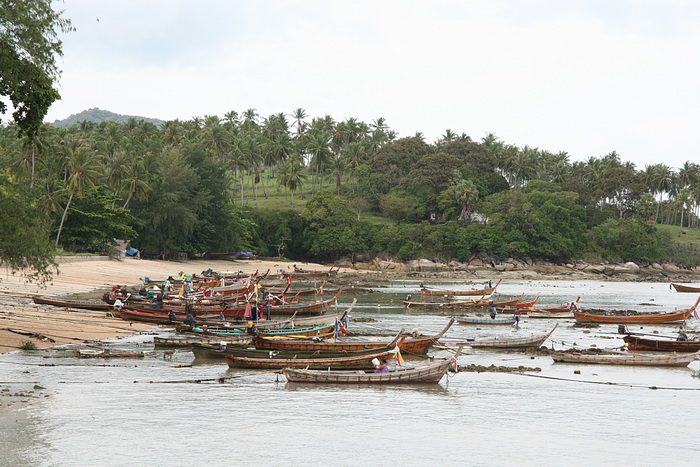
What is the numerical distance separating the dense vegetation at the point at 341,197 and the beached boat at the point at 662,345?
44675mm

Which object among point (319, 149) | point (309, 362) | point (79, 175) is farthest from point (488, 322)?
point (319, 149)

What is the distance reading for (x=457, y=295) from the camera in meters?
70.2

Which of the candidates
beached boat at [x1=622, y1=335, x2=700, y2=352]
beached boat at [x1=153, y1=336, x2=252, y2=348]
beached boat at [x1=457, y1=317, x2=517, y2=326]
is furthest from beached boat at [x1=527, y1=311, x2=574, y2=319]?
beached boat at [x1=153, y1=336, x2=252, y2=348]

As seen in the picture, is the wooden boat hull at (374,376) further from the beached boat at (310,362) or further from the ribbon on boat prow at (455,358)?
the beached boat at (310,362)

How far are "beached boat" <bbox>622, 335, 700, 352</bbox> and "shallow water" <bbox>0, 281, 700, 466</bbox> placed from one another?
324 cm

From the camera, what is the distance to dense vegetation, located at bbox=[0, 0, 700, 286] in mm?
88562

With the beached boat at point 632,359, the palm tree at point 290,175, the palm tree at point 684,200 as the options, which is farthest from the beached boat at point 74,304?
the palm tree at point 684,200

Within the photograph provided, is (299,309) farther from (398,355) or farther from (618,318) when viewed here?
(398,355)

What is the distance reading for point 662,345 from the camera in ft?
118

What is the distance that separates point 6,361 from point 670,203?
16421 centimetres

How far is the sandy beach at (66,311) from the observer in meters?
32.9

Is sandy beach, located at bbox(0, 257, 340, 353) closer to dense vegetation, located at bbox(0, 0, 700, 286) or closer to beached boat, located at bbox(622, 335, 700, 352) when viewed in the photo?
dense vegetation, located at bbox(0, 0, 700, 286)

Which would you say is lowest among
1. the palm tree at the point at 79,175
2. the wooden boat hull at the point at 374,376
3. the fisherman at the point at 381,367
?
the wooden boat hull at the point at 374,376

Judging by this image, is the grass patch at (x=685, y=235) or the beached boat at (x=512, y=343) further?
the grass patch at (x=685, y=235)
